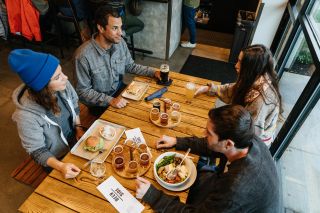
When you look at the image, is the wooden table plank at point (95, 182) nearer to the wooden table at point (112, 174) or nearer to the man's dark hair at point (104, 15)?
the wooden table at point (112, 174)

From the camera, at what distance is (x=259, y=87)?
161 centimetres

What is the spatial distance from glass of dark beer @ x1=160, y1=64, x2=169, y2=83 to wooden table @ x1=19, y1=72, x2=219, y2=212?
0.28ft

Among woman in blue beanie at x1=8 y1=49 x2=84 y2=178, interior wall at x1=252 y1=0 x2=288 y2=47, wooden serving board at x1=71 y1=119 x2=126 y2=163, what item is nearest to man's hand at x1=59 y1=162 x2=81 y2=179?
woman in blue beanie at x1=8 y1=49 x2=84 y2=178

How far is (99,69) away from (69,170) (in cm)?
108

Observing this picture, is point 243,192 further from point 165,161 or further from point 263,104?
point 263,104

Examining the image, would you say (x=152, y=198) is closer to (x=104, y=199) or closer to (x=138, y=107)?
(x=104, y=199)

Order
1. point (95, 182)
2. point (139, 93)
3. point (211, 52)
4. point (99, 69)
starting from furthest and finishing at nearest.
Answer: point (211, 52)
point (99, 69)
point (139, 93)
point (95, 182)

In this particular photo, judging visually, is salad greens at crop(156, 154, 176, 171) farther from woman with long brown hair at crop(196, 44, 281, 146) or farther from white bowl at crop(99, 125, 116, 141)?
woman with long brown hair at crop(196, 44, 281, 146)

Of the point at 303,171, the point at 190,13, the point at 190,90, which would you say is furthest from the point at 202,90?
the point at 190,13

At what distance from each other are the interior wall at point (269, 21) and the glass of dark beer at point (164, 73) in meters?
2.33

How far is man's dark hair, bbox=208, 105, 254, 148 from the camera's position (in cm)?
110

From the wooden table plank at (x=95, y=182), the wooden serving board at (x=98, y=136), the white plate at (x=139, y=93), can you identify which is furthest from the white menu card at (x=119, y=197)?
the white plate at (x=139, y=93)

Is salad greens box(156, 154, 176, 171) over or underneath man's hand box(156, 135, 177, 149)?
underneath

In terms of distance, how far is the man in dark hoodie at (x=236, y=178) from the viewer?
1.04m
